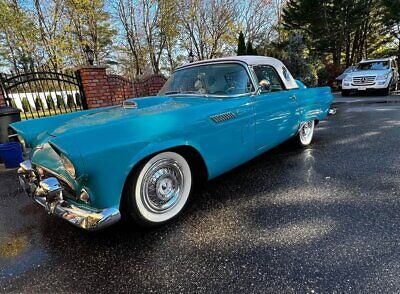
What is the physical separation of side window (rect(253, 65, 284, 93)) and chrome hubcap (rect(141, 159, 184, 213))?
1628mm

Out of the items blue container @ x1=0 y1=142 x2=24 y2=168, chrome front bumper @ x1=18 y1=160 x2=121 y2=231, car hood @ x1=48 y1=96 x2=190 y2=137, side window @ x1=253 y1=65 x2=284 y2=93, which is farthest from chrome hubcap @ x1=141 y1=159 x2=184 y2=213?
blue container @ x1=0 y1=142 x2=24 y2=168

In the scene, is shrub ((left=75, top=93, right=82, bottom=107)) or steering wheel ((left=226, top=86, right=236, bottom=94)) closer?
steering wheel ((left=226, top=86, right=236, bottom=94))

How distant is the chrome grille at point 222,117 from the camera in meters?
2.51

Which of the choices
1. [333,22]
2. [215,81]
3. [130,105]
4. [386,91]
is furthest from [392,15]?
A: [130,105]

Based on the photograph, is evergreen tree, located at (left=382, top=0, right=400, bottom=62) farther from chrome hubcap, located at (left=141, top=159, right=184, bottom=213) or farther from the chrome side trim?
chrome hubcap, located at (left=141, top=159, right=184, bottom=213)

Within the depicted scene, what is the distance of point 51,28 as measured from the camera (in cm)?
1733

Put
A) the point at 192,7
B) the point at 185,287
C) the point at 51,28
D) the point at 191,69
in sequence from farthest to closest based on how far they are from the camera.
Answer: the point at 192,7 → the point at 51,28 → the point at 191,69 → the point at 185,287

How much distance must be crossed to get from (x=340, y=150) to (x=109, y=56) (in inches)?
1066

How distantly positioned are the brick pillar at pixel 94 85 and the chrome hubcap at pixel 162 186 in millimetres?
5620

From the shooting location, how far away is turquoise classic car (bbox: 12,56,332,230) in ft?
6.00

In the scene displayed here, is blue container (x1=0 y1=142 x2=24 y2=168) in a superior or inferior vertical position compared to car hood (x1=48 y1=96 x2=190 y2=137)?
inferior

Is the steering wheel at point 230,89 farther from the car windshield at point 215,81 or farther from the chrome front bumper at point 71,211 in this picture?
the chrome front bumper at point 71,211

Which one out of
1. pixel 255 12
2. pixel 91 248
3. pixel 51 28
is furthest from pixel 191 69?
pixel 255 12

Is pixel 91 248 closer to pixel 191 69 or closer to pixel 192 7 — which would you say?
pixel 191 69
